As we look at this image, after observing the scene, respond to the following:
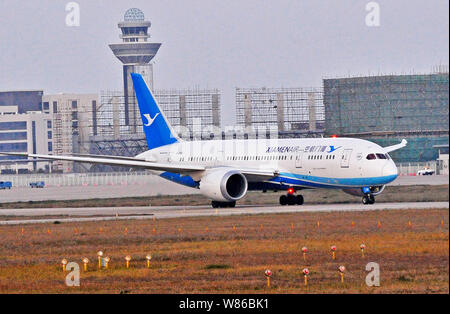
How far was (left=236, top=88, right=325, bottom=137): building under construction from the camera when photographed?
158m

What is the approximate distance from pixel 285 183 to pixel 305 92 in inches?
4034

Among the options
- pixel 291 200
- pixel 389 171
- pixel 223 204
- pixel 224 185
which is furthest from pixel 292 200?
pixel 389 171

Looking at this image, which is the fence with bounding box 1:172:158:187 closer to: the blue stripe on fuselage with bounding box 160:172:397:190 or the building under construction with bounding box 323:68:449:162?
the blue stripe on fuselage with bounding box 160:172:397:190

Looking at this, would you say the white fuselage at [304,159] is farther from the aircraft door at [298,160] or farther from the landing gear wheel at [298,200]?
the landing gear wheel at [298,200]

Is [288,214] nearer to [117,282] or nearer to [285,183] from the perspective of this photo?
[285,183]

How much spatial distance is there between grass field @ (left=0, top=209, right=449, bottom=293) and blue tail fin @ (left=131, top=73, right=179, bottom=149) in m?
20.6

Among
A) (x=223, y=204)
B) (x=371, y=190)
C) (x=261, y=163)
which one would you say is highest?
(x=261, y=163)

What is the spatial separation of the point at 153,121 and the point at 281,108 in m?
90.7

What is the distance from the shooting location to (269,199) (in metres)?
67.5

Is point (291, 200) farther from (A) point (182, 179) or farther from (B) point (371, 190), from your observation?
(A) point (182, 179)

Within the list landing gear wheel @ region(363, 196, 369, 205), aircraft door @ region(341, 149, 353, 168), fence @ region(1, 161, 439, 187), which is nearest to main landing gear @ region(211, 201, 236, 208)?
aircraft door @ region(341, 149, 353, 168)

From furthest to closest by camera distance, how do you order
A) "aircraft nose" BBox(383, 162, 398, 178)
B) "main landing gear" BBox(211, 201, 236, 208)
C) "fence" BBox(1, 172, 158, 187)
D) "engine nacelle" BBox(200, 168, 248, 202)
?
"fence" BBox(1, 172, 158, 187), "main landing gear" BBox(211, 201, 236, 208), "engine nacelle" BBox(200, 168, 248, 202), "aircraft nose" BBox(383, 162, 398, 178)

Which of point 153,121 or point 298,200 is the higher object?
point 153,121
